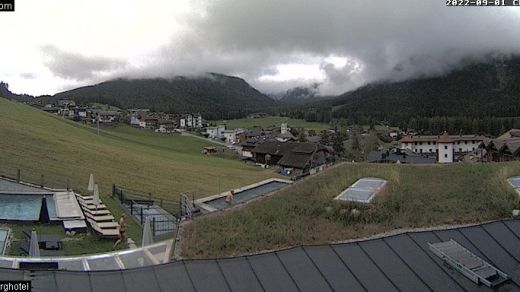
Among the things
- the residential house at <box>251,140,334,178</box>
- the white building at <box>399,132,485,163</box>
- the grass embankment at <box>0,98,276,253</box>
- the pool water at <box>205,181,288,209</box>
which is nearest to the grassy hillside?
the grass embankment at <box>0,98,276,253</box>

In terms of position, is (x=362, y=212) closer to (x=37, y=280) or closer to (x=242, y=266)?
(x=242, y=266)

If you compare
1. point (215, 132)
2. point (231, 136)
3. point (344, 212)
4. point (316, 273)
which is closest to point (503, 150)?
point (344, 212)

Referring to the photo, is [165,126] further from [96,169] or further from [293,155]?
[96,169]

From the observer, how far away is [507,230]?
8.81 m

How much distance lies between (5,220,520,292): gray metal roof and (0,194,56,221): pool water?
50.0 ft

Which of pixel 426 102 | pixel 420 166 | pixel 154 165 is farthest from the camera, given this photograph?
pixel 426 102

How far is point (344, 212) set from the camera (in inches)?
393

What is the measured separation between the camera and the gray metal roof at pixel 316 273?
22.1 feet

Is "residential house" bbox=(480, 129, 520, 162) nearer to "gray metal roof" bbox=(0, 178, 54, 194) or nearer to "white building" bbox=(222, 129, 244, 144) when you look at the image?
"gray metal roof" bbox=(0, 178, 54, 194)

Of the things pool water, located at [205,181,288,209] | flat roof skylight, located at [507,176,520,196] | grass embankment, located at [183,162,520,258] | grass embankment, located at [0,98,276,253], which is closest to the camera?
grass embankment, located at [183,162,520,258]

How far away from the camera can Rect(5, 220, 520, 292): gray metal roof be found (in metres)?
6.72

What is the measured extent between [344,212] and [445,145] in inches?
3466

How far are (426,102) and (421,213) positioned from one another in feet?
623

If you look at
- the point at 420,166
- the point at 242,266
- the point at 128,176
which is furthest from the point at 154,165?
the point at 242,266
